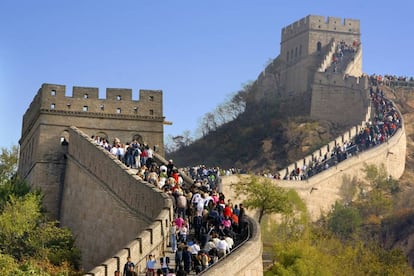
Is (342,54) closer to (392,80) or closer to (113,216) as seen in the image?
(392,80)

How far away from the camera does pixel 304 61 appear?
9162 cm

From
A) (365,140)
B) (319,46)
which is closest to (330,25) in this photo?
(319,46)

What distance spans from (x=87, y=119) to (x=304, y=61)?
47445mm

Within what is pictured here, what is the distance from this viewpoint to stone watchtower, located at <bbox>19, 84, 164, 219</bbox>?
45594mm

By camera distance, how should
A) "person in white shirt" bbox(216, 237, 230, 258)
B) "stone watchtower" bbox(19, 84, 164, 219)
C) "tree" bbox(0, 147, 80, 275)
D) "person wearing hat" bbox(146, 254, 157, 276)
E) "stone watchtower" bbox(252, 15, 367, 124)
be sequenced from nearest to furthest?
"person wearing hat" bbox(146, 254, 157, 276) → "person in white shirt" bbox(216, 237, 230, 258) → "tree" bbox(0, 147, 80, 275) → "stone watchtower" bbox(19, 84, 164, 219) → "stone watchtower" bbox(252, 15, 367, 124)

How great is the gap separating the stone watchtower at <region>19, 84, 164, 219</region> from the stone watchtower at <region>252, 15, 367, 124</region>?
37.6 m

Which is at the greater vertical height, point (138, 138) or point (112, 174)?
point (138, 138)

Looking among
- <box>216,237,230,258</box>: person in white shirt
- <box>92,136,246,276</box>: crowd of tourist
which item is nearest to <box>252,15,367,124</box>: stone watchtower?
<box>92,136,246,276</box>: crowd of tourist

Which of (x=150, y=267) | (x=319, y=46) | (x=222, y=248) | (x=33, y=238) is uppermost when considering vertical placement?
(x=319, y=46)

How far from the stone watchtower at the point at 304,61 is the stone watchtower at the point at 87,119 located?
37558mm

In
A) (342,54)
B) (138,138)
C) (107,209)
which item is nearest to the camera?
(107,209)

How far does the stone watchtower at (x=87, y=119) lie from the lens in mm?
45594

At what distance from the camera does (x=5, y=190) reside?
44.7m

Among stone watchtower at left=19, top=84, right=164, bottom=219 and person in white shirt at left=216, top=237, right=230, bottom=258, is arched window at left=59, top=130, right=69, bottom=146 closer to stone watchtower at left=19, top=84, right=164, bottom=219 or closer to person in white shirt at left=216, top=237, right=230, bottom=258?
stone watchtower at left=19, top=84, right=164, bottom=219
